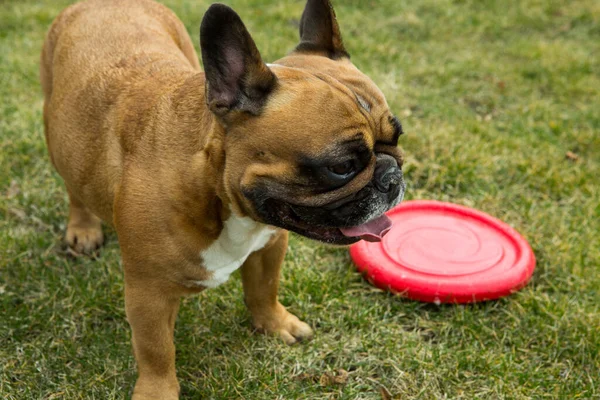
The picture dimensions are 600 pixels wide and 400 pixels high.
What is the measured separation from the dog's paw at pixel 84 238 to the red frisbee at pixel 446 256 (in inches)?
68.2

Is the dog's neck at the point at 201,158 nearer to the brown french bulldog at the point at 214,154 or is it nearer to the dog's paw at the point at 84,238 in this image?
the brown french bulldog at the point at 214,154

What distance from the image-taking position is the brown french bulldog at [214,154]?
8.91 ft

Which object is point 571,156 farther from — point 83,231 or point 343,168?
point 83,231

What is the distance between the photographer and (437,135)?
6.02 meters

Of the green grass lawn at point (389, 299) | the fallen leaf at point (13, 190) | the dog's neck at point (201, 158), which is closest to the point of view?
the dog's neck at point (201, 158)

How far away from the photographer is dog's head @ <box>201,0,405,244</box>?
2676 mm

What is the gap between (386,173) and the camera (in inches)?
115

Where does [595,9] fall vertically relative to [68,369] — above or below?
above

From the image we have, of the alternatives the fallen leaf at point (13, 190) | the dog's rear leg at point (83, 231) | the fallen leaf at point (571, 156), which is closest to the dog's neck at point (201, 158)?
the dog's rear leg at point (83, 231)

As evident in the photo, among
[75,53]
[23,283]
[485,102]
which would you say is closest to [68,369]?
[23,283]

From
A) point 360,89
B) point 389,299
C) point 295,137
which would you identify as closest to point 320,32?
point 360,89

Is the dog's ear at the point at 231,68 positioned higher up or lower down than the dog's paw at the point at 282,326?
higher up

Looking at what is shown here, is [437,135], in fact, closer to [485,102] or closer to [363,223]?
[485,102]

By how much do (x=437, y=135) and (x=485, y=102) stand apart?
1320 mm
